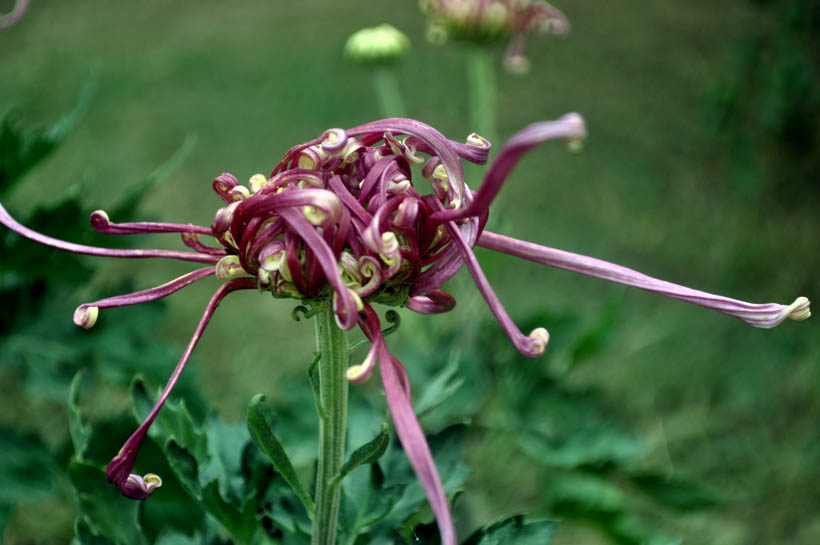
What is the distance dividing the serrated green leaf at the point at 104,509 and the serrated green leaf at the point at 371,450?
154mm

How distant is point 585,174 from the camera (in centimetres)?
159

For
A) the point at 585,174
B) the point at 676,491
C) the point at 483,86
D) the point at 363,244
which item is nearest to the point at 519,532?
the point at 363,244

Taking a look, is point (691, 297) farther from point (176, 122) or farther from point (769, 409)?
point (176, 122)

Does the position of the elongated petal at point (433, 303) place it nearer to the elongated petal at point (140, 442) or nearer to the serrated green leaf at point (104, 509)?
the elongated petal at point (140, 442)

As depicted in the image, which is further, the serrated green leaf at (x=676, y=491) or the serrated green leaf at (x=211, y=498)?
the serrated green leaf at (x=676, y=491)

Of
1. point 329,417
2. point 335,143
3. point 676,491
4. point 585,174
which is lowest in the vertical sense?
point 585,174

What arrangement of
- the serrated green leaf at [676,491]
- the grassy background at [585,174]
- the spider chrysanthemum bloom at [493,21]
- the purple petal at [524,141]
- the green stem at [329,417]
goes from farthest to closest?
the grassy background at [585,174]
the spider chrysanthemum bloom at [493,21]
the serrated green leaf at [676,491]
the green stem at [329,417]
the purple petal at [524,141]

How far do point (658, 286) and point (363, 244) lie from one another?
10cm

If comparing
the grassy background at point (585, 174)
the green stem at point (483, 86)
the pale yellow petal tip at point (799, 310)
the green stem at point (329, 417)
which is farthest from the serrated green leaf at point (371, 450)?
the green stem at point (483, 86)

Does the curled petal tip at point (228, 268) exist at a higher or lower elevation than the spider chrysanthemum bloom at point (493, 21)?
higher

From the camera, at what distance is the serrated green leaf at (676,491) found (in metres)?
0.69

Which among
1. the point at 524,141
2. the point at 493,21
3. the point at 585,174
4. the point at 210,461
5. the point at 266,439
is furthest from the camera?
the point at 585,174

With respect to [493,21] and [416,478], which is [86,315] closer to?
[416,478]

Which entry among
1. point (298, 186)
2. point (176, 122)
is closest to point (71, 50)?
point (176, 122)
